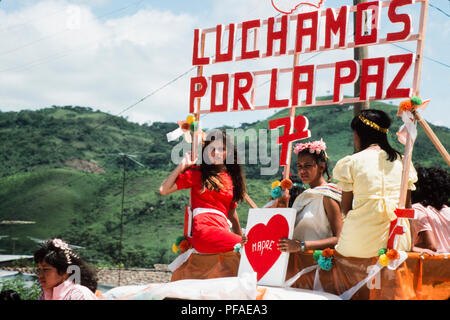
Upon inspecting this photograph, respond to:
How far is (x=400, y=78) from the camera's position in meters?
4.02

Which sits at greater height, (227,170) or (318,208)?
(227,170)

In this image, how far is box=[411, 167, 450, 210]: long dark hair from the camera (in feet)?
14.9

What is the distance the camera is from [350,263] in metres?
3.81

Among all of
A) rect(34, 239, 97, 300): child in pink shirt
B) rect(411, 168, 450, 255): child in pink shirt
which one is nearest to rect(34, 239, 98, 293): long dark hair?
rect(34, 239, 97, 300): child in pink shirt

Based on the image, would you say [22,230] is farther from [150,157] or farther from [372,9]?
[372,9]

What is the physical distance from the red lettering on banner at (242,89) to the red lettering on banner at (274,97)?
189 millimetres

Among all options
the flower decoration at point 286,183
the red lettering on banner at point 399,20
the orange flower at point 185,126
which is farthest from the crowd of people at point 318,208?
the red lettering on banner at point 399,20

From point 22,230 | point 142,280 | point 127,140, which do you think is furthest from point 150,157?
point 142,280

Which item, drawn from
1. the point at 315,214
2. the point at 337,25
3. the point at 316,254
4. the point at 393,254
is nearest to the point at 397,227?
the point at 393,254

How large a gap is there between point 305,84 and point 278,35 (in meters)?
0.50

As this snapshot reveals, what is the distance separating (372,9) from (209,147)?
5.42 ft

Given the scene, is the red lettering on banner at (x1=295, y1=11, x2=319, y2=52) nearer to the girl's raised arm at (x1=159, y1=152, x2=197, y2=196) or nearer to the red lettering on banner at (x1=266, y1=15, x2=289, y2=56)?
the red lettering on banner at (x1=266, y1=15, x2=289, y2=56)

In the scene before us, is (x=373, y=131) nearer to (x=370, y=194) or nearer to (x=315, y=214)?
(x=370, y=194)

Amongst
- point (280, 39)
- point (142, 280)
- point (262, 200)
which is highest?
point (280, 39)
